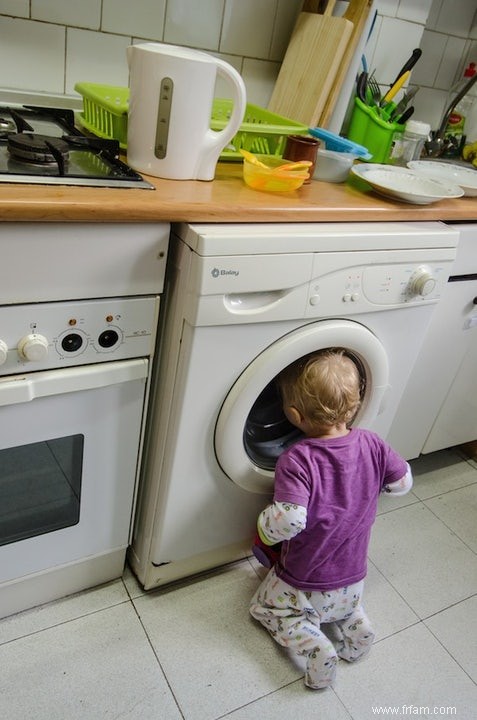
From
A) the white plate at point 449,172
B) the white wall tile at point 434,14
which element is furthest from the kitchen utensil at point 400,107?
the white wall tile at point 434,14

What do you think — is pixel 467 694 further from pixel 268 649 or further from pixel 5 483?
pixel 5 483

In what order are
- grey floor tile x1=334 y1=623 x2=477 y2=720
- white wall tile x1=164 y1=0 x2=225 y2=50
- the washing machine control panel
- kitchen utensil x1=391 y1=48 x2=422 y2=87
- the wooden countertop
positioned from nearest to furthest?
the wooden countertop → the washing machine control panel → grey floor tile x1=334 y1=623 x2=477 y2=720 → white wall tile x1=164 y1=0 x2=225 y2=50 → kitchen utensil x1=391 y1=48 x2=422 y2=87

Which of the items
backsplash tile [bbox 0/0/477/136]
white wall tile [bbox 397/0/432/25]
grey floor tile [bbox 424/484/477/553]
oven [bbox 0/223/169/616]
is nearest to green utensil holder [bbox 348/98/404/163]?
backsplash tile [bbox 0/0/477/136]

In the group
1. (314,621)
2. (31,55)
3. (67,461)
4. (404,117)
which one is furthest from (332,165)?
(314,621)

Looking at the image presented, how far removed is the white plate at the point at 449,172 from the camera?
1346mm

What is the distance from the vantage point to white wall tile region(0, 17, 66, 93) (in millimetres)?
1218

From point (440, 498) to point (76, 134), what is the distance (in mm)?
1427

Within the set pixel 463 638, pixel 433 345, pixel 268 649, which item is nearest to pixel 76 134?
pixel 433 345

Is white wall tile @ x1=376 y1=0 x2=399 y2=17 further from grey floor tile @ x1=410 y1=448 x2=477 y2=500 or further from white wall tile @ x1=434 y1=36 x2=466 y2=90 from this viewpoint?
grey floor tile @ x1=410 y1=448 x2=477 y2=500

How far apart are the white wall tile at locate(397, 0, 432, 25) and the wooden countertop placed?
681mm

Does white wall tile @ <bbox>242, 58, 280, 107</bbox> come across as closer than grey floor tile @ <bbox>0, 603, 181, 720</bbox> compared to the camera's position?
No

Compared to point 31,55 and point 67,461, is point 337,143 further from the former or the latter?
point 67,461

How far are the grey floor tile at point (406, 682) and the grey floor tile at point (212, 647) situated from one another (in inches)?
4.9

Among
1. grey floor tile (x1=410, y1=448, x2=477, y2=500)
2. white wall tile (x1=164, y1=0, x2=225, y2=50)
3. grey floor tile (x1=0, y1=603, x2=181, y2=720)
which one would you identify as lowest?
grey floor tile (x1=0, y1=603, x2=181, y2=720)
